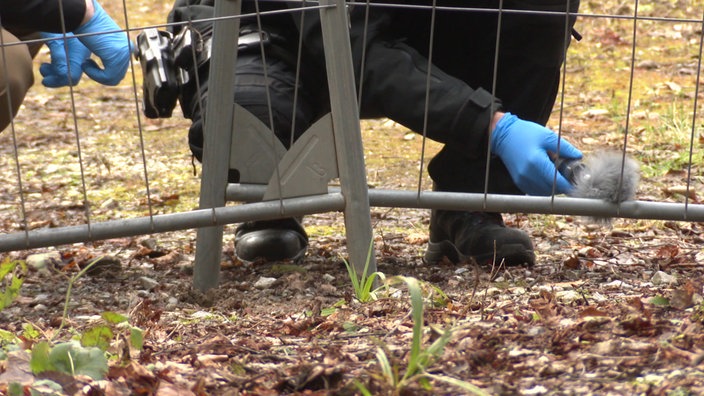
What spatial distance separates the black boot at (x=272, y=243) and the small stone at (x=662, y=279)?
1.03m

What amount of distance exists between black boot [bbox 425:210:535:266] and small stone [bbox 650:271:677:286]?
40 centimetres

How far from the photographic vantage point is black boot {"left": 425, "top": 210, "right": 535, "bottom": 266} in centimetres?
279

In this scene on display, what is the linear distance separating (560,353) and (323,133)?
935 mm

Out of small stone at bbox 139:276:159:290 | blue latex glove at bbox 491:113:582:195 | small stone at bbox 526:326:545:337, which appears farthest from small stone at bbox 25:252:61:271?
small stone at bbox 526:326:545:337

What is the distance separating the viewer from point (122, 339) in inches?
71.9

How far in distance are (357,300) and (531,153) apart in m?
0.61

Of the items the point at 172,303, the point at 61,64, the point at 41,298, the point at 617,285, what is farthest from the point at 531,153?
the point at 61,64

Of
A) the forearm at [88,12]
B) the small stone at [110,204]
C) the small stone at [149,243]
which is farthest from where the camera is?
the small stone at [110,204]

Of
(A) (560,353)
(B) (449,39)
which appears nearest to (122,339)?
(A) (560,353)

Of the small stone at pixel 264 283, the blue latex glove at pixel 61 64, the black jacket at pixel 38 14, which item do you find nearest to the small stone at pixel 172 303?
the small stone at pixel 264 283

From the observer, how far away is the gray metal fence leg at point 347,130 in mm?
2328

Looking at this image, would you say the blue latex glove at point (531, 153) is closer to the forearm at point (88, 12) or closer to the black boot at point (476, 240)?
the black boot at point (476, 240)

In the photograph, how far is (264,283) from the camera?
2652 mm

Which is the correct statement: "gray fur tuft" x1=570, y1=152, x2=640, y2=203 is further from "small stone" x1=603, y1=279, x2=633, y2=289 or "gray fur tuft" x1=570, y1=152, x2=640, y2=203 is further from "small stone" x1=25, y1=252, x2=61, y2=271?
"small stone" x1=25, y1=252, x2=61, y2=271
